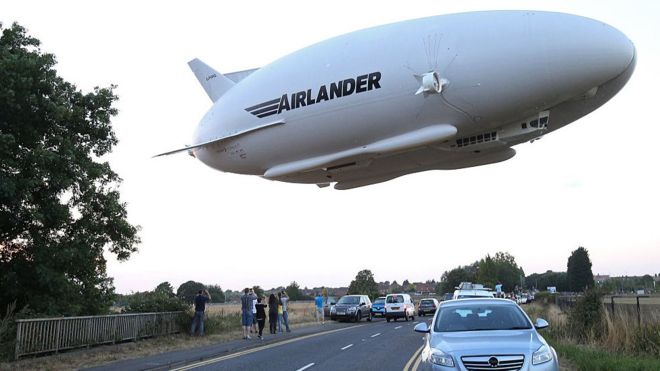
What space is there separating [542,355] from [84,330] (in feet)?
45.6

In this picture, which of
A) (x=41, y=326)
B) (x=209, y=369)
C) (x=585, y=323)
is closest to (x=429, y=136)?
(x=209, y=369)

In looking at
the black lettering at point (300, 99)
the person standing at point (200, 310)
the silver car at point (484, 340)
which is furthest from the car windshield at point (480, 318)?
the person standing at point (200, 310)

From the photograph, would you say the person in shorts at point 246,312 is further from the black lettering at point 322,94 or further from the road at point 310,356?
the black lettering at point 322,94

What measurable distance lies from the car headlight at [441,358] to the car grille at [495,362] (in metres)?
0.21

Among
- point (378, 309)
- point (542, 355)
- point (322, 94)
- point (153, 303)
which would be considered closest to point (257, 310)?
point (153, 303)

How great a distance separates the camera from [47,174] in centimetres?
1736

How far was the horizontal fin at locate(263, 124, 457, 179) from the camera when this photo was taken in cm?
1090

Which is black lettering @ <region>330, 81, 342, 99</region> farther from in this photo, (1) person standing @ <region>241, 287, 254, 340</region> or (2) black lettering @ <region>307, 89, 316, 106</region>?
(1) person standing @ <region>241, 287, 254, 340</region>

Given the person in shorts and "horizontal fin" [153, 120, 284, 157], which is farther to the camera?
the person in shorts

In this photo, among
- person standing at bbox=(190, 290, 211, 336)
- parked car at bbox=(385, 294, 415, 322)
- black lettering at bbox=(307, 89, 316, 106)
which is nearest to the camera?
black lettering at bbox=(307, 89, 316, 106)

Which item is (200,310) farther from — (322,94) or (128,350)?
(322,94)

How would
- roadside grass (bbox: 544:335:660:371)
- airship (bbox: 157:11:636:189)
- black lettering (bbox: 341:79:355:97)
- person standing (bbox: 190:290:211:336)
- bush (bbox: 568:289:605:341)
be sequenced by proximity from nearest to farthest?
airship (bbox: 157:11:636:189)
roadside grass (bbox: 544:335:660:371)
black lettering (bbox: 341:79:355:97)
bush (bbox: 568:289:605:341)
person standing (bbox: 190:290:211:336)

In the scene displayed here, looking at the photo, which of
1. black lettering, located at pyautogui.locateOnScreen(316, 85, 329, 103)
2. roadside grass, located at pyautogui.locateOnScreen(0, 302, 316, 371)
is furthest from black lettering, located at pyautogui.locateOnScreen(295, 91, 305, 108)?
roadside grass, located at pyautogui.locateOnScreen(0, 302, 316, 371)

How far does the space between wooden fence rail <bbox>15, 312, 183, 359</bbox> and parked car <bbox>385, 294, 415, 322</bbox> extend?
17.9 meters
